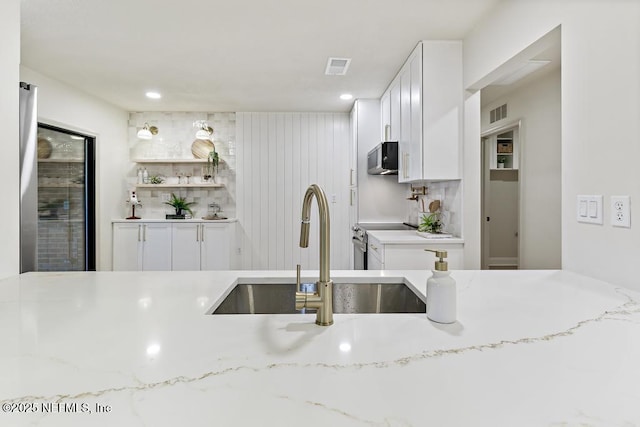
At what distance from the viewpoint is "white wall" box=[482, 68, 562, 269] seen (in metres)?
3.50

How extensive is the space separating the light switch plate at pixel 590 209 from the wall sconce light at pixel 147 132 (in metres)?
4.71

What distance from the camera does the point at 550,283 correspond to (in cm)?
135

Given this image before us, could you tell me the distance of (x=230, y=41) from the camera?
9.00 ft

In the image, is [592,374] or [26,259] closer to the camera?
[592,374]

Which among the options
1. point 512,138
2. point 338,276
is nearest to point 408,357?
point 338,276

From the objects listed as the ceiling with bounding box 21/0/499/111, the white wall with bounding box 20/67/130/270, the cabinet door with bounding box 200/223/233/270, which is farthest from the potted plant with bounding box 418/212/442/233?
the white wall with bounding box 20/67/130/270

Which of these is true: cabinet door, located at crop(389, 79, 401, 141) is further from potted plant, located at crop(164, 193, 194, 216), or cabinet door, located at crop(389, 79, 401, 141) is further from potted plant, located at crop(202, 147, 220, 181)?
potted plant, located at crop(164, 193, 194, 216)

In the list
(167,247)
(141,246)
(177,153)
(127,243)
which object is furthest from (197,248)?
(177,153)

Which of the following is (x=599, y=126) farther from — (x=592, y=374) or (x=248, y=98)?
(x=248, y=98)

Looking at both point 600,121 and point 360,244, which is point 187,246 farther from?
point 600,121

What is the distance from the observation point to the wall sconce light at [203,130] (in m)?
4.80

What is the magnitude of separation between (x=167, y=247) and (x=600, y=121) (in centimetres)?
444

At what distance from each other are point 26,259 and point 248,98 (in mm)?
2790

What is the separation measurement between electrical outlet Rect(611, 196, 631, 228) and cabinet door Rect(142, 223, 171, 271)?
4409 millimetres
